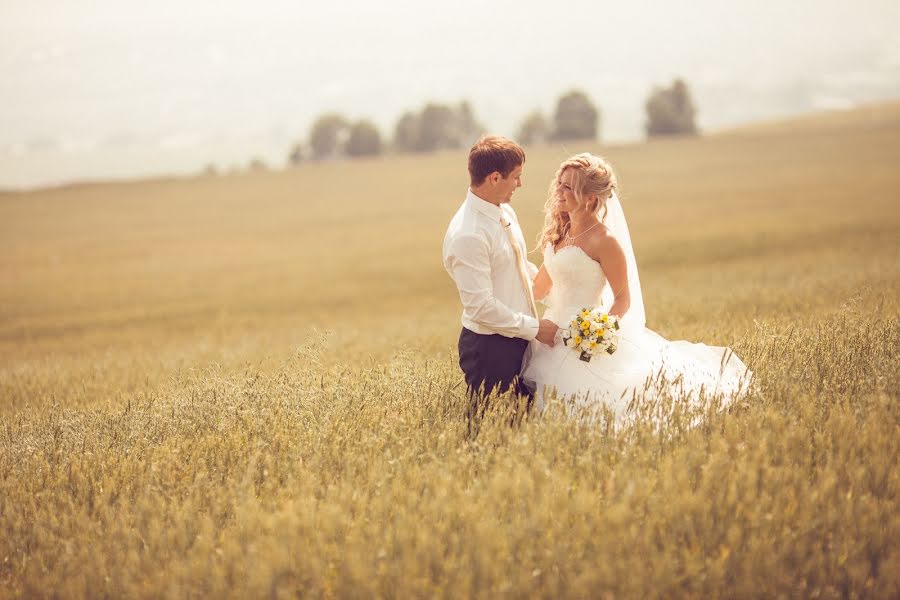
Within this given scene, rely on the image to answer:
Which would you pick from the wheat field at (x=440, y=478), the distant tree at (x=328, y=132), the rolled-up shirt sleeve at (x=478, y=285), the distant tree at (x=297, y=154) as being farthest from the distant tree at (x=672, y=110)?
the rolled-up shirt sleeve at (x=478, y=285)

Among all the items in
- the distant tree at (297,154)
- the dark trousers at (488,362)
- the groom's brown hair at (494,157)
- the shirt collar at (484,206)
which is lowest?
A: the dark trousers at (488,362)

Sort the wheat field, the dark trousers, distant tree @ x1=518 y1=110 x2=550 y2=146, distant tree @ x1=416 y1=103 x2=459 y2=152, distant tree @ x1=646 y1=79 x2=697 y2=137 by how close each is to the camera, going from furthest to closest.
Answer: distant tree @ x1=518 y1=110 x2=550 y2=146 → distant tree @ x1=416 y1=103 x2=459 y2=152 → distant tree @ x1=646 y1=79 x2=697 y2=137 → the dark trousers → the wheat field

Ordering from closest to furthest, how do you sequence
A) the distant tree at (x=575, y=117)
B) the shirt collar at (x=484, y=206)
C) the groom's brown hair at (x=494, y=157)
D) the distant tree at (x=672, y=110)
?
the groom's brown hair at (x=494, y=157) < the shirt collar at (x=484, y=206) < the distant tree at (x=672, y=110) < the distant tree at (x=575, y=117)

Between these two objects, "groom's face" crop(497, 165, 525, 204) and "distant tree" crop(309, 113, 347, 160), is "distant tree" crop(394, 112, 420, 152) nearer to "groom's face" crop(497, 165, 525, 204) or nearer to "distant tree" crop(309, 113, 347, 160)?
"distant tree" crop(309, 113, 347, 160)

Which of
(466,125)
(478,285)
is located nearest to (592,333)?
(478,285)

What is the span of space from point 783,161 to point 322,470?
5372 cm

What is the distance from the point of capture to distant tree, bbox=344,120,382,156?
104 m

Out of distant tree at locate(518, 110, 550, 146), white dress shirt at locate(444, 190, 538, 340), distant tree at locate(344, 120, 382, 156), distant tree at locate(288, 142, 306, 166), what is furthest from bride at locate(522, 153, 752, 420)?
distant tree at locate(288, 142, 306, 166)

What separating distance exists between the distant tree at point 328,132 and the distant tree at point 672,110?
46.0 meters

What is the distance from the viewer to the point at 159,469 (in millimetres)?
4379

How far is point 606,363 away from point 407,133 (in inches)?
4065

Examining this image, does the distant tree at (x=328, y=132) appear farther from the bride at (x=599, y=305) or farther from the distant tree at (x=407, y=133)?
the bride at (x=599, y=305)

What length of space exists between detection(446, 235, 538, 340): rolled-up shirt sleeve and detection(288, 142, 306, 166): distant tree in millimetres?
112422

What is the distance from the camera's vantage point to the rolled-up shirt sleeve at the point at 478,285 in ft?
16.5
